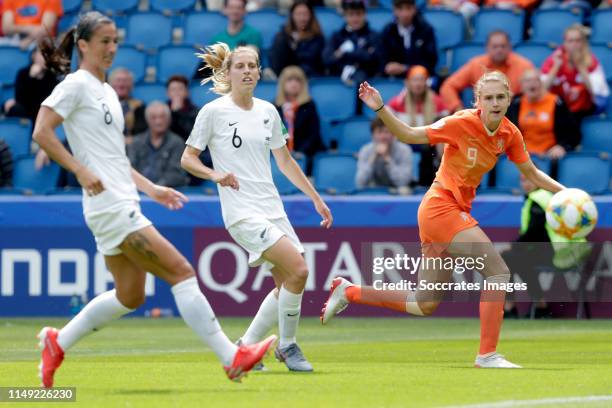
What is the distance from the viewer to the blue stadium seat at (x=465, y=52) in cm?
1802

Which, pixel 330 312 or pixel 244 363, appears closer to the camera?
pixel 244 363

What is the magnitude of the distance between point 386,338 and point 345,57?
5592 millimetres

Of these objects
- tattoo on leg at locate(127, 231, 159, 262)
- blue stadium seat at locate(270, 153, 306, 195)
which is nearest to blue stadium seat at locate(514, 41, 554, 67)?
blue stadium seat at locate(270, 153, 306, 195)

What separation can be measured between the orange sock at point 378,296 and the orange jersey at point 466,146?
→ 926mm

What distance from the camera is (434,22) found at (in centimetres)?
1855

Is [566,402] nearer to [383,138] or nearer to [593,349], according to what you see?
[593,349]

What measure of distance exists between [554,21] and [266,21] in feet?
12.6

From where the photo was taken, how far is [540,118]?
53.4 feet

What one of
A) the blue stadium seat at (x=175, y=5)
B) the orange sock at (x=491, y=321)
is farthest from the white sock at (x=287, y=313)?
the blue stadium seat at (x=175, y=5)

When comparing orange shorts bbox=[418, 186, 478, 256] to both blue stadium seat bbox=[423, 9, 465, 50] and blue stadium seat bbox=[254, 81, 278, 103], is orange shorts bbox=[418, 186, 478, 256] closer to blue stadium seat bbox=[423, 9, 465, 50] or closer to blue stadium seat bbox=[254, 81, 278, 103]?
blue stadium seat bbox=[254, 81, 278, 103]

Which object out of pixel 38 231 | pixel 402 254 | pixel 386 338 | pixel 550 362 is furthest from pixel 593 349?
pixel 38 231

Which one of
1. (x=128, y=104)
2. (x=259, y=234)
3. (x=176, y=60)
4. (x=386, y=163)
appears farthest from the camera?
(x=176, y=60)

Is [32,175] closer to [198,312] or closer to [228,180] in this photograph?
[228,180]

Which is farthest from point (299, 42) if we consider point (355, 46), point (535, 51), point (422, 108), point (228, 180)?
point (228, 180)
